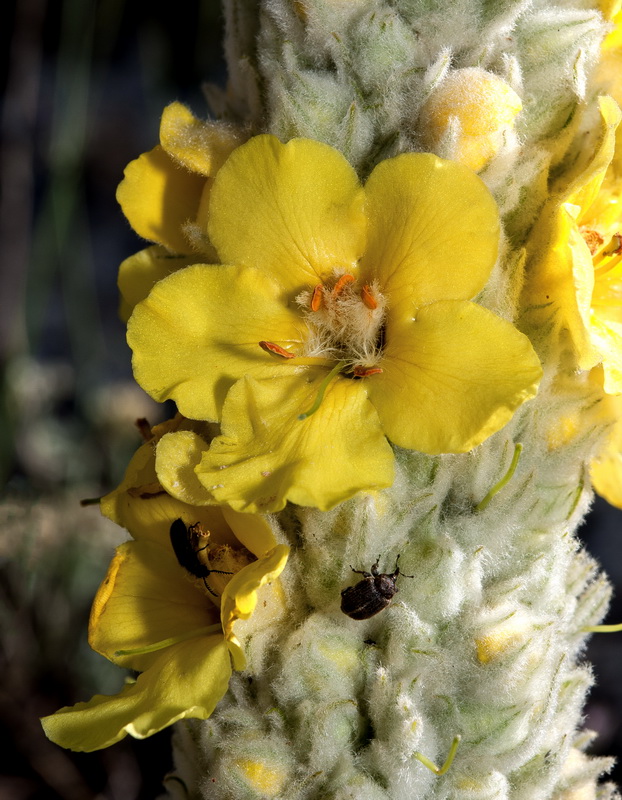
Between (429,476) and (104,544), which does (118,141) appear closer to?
(104,544)

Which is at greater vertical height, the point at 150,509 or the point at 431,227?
the point at 431,227

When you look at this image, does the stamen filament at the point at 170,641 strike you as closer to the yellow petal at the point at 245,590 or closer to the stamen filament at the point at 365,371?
the yellow petal at the point at 245,590

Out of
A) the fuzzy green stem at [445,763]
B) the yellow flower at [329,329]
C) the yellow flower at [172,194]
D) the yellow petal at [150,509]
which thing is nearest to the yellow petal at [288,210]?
the yellow flower at [329,329]

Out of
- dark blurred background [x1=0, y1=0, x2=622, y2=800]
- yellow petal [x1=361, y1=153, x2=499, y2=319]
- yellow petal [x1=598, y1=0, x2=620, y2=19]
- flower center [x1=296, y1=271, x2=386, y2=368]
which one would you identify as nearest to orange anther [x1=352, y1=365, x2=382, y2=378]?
flower center [x1=296, y1=271, x2=386, y2=368]

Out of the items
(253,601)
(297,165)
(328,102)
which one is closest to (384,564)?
(253,601)

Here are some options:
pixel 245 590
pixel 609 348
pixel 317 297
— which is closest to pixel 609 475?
pixel 609 348

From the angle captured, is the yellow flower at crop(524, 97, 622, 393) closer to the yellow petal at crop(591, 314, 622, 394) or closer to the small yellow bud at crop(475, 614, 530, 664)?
the yellow petal at crop(591, 314, 622, 394)

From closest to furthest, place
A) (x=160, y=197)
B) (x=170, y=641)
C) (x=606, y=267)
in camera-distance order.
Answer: (x=170, y=641) → (x=606, y=267) → (x=160, y=197)

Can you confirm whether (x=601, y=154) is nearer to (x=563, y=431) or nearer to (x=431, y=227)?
(x=431, y=227)
